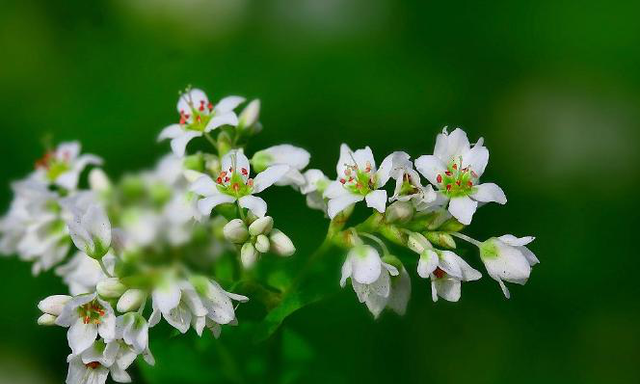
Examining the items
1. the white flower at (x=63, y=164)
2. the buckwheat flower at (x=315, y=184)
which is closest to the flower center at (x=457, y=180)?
the buckwheat flower at (x=315, y=184)

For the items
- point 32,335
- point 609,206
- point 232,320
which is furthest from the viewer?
point 609,206

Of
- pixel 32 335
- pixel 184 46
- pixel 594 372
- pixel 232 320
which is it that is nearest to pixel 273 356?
pixel 232 320

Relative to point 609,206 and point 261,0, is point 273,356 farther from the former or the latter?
point 261,0

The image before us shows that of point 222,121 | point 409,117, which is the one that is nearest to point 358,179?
point 222,121

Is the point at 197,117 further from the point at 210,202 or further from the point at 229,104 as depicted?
the point at 210,202

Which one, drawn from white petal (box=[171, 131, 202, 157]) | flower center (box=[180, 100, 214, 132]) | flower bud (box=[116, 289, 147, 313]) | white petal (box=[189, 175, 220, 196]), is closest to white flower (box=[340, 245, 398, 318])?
white petal (box=[189, 175, 220, 196])

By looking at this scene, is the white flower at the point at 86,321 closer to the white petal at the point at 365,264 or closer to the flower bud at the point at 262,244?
the flower bud at the point at 262,244

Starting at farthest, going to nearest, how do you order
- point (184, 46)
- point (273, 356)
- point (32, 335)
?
1. point (184, 46)
2. point (32, 335)
3. point (273, 356)
